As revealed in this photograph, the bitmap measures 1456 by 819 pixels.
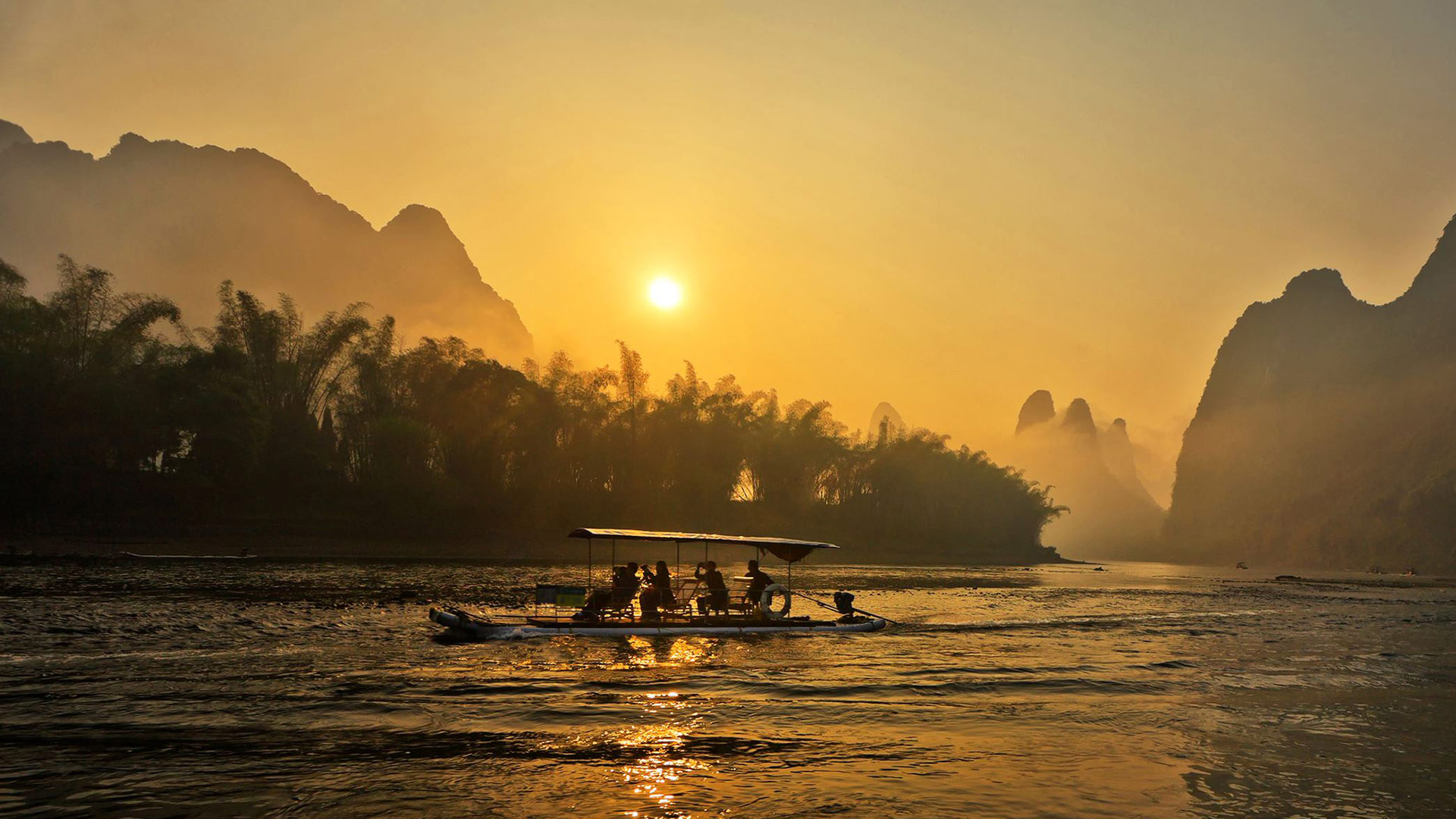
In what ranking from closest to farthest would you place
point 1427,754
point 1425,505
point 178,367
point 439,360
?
1. point 1427,754
2. point 178,367
3. point 439,360
4. point 1425,505

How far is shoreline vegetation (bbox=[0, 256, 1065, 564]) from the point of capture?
55.9 m

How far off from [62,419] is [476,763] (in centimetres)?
5730

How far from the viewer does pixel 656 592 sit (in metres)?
24.3

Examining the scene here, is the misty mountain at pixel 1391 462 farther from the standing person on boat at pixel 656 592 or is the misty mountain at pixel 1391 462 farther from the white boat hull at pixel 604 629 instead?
the standing person on boat at pixel 656 592

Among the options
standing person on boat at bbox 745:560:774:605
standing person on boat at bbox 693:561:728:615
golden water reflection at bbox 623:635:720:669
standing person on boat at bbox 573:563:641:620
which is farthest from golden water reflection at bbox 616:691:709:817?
standing person on boat at bbox 745:560:774:605

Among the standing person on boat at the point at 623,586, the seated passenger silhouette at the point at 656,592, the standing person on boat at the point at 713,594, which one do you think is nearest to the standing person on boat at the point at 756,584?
the standing person on boat at the point at 713,594

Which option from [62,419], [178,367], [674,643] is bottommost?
[674,643]

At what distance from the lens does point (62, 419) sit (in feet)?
182

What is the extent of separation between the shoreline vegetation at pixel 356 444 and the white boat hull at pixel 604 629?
4297 centimetres

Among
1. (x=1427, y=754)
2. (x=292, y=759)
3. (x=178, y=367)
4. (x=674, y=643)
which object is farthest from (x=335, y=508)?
(x=1427, y=754)

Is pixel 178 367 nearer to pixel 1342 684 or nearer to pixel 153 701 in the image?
pixel 153 701

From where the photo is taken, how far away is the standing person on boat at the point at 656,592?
24.1 meters

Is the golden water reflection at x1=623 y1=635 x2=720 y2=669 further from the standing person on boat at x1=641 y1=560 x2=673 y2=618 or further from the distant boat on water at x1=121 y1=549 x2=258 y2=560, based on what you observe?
the distant boat on water at x1=121 y1=549 x2=258 y2=560

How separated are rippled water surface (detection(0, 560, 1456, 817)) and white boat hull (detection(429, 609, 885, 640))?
0.44 m
